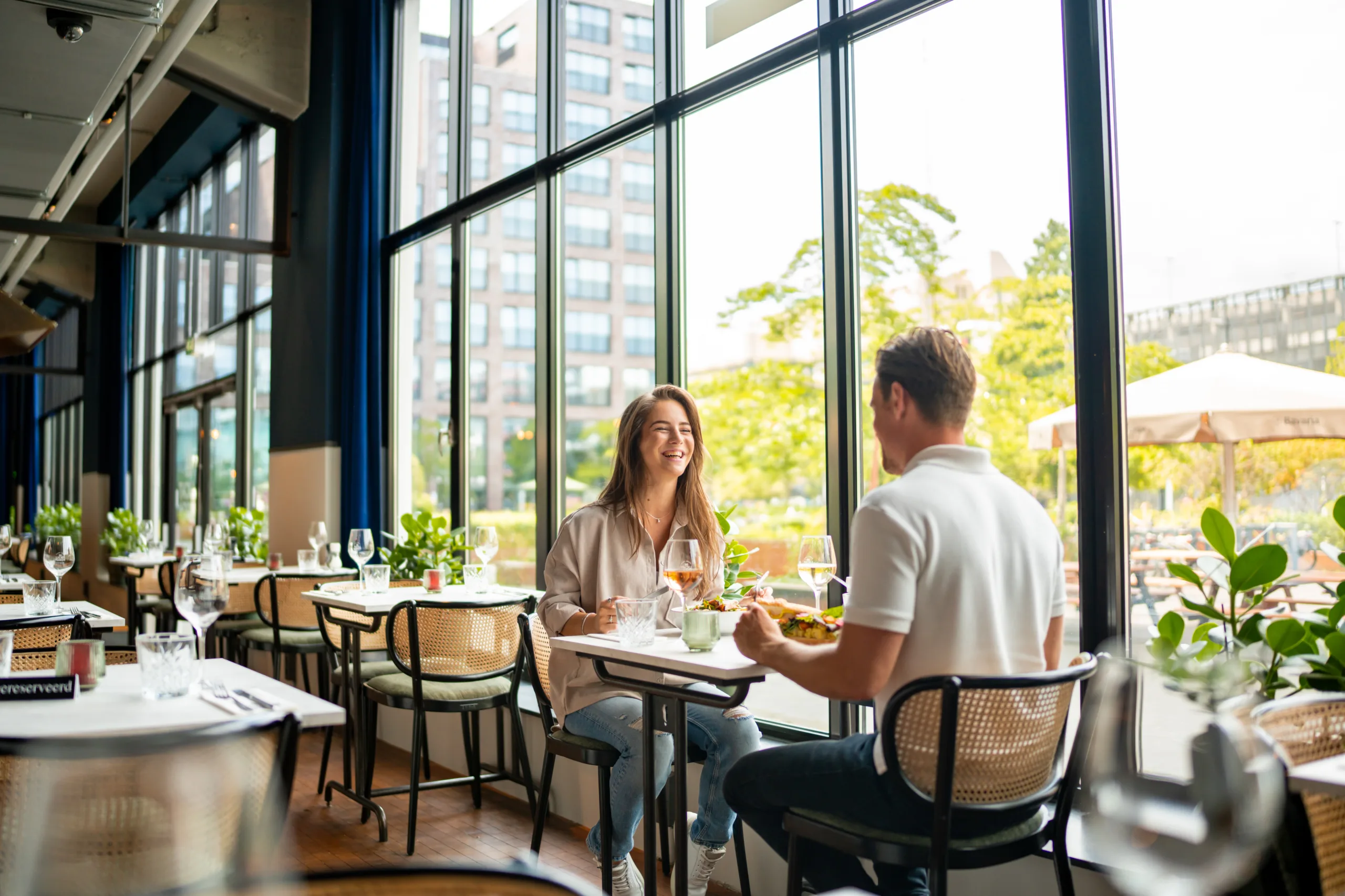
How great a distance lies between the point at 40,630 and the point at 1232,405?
3.21 meters

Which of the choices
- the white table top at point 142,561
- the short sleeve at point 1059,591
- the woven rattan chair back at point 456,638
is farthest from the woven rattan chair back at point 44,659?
the white table top at point 142,561

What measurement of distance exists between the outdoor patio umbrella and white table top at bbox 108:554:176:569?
18.5ft

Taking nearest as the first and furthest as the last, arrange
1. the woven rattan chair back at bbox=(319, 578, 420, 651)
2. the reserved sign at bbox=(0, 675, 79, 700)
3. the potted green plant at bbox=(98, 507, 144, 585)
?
1. the reserved sign at bbox=(0, 675, 79, 700)
2. the woven rattan chair back at bbox=(319, 578, 420, 651)
3. the potted green plant at bbox=(98, 507, 144, 585)

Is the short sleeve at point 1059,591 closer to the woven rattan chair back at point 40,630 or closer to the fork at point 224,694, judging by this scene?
the fork at point 224,694

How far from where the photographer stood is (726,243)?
4.20 meters

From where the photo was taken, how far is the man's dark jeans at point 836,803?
1943 millimetres

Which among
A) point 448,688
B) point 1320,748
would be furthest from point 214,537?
point 1320,748

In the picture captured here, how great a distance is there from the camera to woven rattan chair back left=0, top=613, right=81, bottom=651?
303cm

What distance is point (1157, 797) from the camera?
0.79 metres

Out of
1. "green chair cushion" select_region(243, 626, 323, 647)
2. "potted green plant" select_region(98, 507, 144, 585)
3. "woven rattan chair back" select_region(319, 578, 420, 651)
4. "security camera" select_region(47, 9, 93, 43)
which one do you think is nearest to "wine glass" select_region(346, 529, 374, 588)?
"woven rattan chair back" select_region(319, 578, 420, 651)

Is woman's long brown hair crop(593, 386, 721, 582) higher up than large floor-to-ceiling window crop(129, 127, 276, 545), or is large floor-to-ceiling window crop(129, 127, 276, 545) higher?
large floor-to-ceiling window crop(129, 127, 276, 545)

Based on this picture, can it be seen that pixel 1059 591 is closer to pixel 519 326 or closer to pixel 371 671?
pixel 371 671

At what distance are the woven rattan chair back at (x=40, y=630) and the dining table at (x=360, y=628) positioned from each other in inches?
38.9

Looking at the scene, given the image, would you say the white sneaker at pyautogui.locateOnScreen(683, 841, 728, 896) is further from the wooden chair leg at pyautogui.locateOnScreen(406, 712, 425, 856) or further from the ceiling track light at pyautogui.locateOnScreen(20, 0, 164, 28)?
the ceiling track light at pyautogui.locateOnScreen(20, 0, 164, 28)
